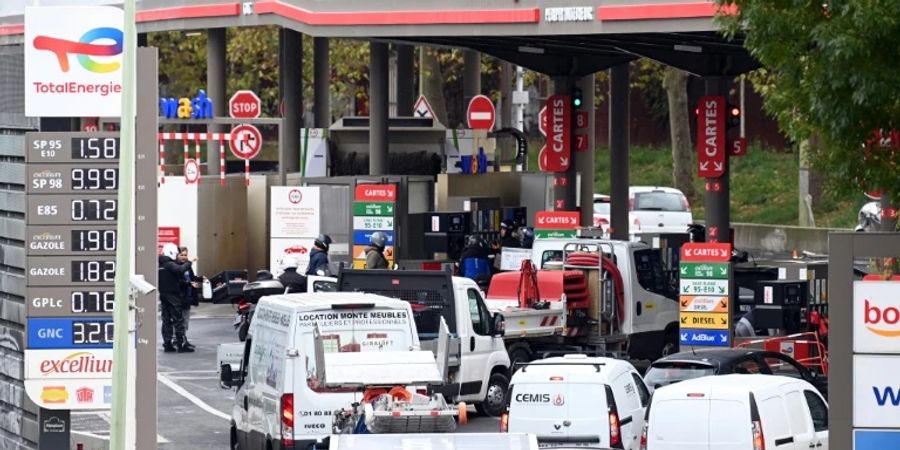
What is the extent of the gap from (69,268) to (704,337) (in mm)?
12132

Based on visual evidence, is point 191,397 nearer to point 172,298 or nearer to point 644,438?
point 172,298

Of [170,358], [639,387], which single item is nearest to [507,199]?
[170,358]

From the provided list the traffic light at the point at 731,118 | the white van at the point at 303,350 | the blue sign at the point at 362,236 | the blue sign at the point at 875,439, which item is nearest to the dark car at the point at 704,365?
the white van at the point at 303,350

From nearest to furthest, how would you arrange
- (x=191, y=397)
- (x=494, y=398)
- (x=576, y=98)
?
(x=494, y=398) < (x=191, y=397) < (x=576, y=98)

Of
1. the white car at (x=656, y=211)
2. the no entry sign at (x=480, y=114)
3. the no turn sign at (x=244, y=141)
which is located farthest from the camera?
the white car at (x=656, y=211)

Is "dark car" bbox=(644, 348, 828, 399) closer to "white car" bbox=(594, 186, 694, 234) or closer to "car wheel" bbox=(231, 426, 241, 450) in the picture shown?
"car wheel" bbox=(231, 426, 241, 450)

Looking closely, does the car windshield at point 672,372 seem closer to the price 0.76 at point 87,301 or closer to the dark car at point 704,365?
the dark car at point 704,365

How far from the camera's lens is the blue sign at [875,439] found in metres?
14.8

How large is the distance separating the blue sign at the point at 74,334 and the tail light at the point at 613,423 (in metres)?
5.08

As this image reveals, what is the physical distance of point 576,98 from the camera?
40.0m

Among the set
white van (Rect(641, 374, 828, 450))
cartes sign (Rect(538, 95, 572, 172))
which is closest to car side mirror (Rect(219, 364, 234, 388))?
white van (Rect(641, 374, 828, 450))

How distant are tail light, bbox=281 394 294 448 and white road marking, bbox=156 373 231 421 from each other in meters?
6.49

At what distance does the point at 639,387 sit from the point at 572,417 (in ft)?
4.17

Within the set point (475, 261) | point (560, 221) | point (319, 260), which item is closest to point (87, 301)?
point (319, 260)
